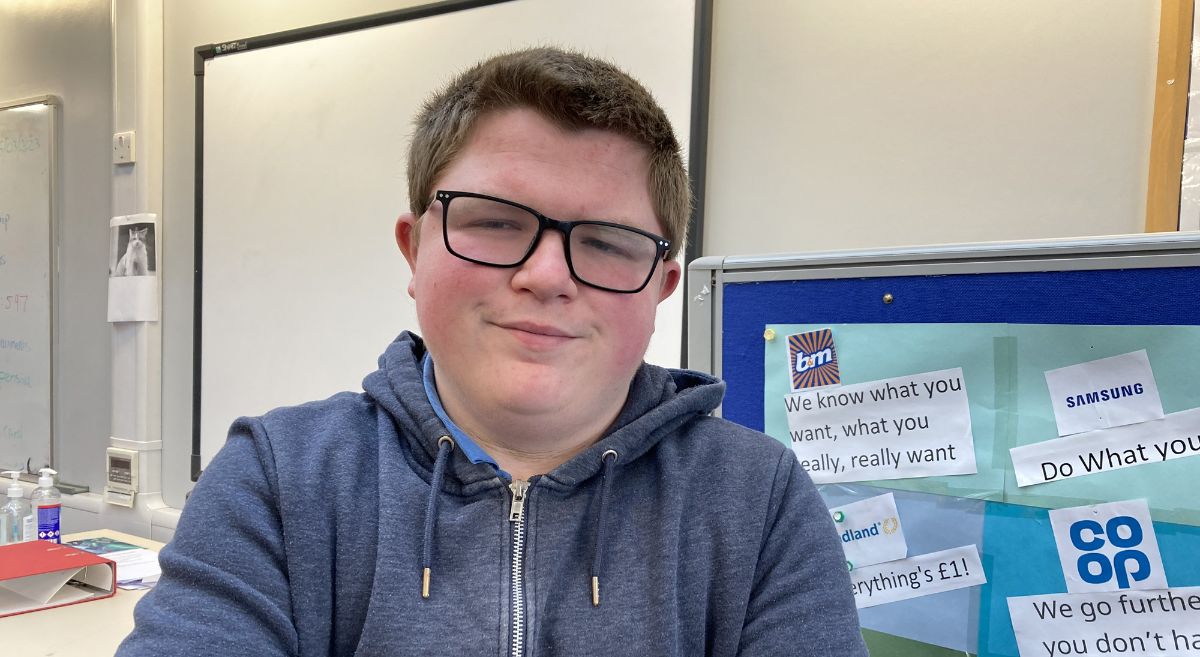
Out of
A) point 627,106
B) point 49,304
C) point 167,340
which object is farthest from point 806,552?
point 49,304

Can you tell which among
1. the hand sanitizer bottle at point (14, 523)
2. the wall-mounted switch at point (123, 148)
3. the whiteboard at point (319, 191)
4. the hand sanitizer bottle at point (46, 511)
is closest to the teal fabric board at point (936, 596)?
the whiteboard at point (319, 191)

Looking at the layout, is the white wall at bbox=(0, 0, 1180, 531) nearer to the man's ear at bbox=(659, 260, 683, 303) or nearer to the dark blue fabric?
the dark blue fabric

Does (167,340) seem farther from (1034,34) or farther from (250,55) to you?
(1034,34)

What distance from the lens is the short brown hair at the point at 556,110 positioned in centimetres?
77

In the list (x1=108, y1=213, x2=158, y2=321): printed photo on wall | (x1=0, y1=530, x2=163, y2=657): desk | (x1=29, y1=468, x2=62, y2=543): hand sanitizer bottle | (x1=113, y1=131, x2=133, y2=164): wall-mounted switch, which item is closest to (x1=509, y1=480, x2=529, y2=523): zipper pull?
(x1=0, y1=530, x2=163, y2=657): desk

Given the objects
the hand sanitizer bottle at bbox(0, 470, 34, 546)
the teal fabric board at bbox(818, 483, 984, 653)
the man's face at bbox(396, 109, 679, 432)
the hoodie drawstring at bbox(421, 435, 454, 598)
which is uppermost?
the man's face at bbox(396, 109, 679, 432)

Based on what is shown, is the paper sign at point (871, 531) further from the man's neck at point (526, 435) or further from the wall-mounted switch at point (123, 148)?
the wall-mounted switch at point (123, 148)

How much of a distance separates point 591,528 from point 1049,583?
52 centimetres

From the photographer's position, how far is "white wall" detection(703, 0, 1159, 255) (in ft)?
4.33

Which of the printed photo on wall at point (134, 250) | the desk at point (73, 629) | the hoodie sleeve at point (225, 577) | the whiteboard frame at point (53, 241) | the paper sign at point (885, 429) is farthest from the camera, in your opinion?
the whiteboard frame at point (53, 241)

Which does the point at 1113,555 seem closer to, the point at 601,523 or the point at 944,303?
the point at 944,303

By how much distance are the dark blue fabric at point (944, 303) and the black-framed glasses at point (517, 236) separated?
1.20 ft

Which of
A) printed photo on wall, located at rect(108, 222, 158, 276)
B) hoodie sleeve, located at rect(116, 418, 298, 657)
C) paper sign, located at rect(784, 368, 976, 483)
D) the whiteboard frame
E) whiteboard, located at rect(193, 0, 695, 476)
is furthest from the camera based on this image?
the whiteboard frame

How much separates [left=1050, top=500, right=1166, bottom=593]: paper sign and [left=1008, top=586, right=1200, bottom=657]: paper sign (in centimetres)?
1
